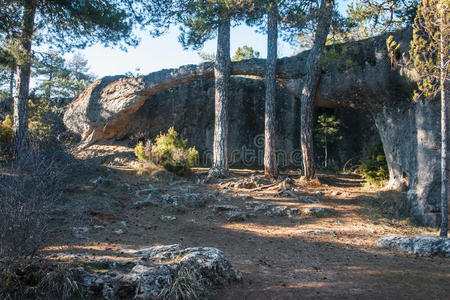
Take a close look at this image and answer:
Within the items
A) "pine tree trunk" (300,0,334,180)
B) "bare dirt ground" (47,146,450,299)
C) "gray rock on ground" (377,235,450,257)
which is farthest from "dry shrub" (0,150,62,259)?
"pine tree trunk" (300,0,334,180)

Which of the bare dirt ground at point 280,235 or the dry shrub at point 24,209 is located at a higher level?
the dry shrub at point 24,209

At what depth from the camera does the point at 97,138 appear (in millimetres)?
14406

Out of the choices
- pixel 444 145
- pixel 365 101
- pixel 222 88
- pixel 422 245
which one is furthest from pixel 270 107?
pixel 422 245

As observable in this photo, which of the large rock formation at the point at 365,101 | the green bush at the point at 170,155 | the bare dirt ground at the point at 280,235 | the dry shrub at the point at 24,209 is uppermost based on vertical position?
the large rock formation at the point at 365,101

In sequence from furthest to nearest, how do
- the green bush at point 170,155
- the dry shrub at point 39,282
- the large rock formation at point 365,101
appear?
the green bush at point 170,155 < the large rock formation at point 365,101 < the dry shrub at point 39,282

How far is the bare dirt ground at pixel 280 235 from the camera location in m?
3.85

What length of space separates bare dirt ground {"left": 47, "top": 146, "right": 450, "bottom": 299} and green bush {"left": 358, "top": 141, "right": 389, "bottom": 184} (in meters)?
0.49

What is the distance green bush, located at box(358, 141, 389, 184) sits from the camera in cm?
1055

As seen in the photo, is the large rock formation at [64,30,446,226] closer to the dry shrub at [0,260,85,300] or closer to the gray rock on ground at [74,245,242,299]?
the gray rock on ground at [74,245,242,299]

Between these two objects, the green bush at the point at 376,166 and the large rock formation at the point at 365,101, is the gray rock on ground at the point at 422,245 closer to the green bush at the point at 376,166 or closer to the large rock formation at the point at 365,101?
the large rock formation at the point at 365,101

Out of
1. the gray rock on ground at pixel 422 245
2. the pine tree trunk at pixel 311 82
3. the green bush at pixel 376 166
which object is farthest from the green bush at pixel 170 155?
the gray rock on ground at pixel 422 245

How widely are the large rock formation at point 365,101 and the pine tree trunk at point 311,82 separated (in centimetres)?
36

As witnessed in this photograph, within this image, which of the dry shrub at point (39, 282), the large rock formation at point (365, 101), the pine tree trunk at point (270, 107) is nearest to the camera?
the dry shrub at point (39, 282)

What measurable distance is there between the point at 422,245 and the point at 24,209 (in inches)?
239
